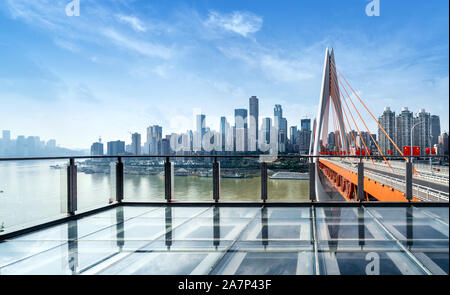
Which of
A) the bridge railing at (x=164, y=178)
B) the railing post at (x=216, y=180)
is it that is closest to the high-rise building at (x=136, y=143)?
the bridge railing at (x=164, y=178)

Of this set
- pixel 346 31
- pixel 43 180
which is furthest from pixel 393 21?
pixel 43 180

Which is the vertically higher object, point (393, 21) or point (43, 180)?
point (393, 21)

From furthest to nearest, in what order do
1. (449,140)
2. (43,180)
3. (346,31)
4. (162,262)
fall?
(43,180) → (346,31) → (162,262) → (449,140)

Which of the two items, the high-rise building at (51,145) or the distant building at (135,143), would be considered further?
the distant building at (135,143)

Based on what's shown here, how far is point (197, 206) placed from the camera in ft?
13.3

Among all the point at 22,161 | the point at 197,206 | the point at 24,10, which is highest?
the point at 24,10

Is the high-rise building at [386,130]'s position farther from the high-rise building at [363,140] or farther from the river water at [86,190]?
the river water at [86,190]

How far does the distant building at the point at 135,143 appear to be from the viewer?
4.82 m

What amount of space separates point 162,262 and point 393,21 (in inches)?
108

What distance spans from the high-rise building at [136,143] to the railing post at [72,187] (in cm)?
119

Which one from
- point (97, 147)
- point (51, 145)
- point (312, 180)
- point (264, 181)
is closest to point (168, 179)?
point (97, 147)

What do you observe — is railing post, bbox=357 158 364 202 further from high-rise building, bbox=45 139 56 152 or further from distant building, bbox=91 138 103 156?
high-rise building, bbox=45 139 56 152

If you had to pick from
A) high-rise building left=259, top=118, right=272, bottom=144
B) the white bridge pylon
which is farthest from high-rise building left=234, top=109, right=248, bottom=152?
the white bridge pylon
